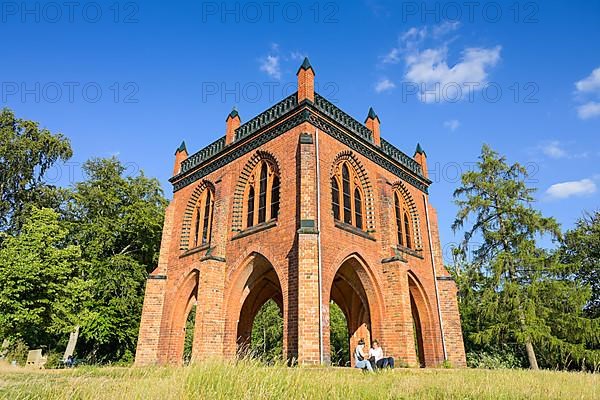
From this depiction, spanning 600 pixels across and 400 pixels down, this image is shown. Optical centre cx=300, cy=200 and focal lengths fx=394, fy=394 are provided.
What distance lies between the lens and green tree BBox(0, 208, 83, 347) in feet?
53.7

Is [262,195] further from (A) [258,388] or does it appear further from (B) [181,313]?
(A) [258,388]

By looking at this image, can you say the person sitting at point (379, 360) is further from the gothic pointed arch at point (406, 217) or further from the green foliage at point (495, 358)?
the green foliage at point (495, 358)

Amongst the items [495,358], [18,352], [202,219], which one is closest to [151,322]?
[202,219]

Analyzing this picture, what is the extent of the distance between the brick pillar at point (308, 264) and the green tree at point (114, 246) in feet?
42.5

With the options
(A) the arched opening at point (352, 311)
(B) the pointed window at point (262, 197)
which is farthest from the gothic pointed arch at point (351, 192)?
(B) the pointed window at point (262, 197)

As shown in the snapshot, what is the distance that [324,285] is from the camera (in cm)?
1195

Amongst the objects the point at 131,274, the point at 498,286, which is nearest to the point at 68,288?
the point at 131,274

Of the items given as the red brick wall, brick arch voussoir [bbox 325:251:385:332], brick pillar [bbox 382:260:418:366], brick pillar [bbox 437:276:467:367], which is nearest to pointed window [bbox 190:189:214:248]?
the red brick wall

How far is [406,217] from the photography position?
18.5m

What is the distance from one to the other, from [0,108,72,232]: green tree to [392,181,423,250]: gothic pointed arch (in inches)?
811

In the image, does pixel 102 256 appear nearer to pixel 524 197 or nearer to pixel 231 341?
pixel 231 341

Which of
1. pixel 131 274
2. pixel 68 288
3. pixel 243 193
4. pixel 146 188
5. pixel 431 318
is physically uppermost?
pixel 146 188

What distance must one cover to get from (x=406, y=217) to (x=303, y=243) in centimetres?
830

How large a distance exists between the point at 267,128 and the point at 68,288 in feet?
39.3
